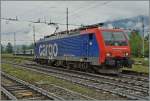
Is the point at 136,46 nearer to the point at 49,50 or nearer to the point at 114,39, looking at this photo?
the point at 49,50

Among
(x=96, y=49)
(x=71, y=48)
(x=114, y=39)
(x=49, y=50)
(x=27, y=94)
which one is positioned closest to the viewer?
(x=27, y=94)

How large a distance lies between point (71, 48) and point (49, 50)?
264 inches

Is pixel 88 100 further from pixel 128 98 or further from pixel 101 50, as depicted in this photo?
pixel 101 50

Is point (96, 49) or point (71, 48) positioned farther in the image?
point (71, 48)

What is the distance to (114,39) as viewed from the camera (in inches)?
842

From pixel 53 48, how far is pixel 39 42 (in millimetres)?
6475

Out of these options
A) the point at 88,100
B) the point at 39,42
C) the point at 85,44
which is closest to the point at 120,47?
the point at 85,44

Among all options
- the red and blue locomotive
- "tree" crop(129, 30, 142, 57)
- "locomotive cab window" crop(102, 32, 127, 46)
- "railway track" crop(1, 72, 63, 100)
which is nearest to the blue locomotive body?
the red and blue locomotive

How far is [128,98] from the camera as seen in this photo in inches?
455

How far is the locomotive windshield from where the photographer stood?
2113 centimetres

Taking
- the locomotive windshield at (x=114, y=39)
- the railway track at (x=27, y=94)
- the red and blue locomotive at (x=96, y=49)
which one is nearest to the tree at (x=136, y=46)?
the red and blue locomotive at (x=96, y=49)

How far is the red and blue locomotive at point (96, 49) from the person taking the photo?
68.4 ft

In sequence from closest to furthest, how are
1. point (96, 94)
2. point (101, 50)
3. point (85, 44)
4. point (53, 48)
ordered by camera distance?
point (96, 94)
point (101, 50)
point (85, 44)
point (53, 48)

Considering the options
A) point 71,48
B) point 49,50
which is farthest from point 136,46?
point 71,48
